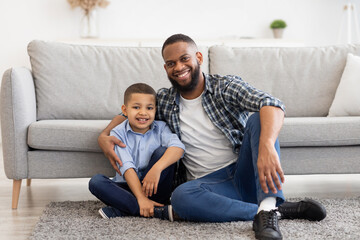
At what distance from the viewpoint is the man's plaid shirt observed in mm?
1702

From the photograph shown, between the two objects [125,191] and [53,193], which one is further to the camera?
[53,193]

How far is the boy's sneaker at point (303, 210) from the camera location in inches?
64.6

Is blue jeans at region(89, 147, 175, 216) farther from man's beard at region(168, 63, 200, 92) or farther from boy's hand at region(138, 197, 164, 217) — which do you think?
man's beard at region(168, 63, 200, 92)

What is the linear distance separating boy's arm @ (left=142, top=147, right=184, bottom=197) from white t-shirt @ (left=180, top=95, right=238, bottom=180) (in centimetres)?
10

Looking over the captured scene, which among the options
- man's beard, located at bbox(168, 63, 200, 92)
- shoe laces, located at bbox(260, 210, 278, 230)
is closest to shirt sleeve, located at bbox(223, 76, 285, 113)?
man's beard, located at bbox(168, 63, 200, 92)

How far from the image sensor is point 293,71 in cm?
256

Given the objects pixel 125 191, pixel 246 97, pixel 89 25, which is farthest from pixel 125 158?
pixel 89 25

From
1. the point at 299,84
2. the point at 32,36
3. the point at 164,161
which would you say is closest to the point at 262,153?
the point at 164,161

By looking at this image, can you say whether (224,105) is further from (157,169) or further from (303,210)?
(303,210)

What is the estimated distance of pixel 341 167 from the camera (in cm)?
208

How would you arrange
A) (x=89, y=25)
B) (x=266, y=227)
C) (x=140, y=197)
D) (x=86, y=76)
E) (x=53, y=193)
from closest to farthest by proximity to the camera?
(x=266, y=227) < (x=140, y=197) < (x=53, y=193) < (x=86, y=76) < (x=89, y=25)

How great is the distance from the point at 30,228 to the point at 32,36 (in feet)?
10.5

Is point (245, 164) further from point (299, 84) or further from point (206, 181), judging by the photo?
point (299, 84)

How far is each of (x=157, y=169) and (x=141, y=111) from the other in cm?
28
